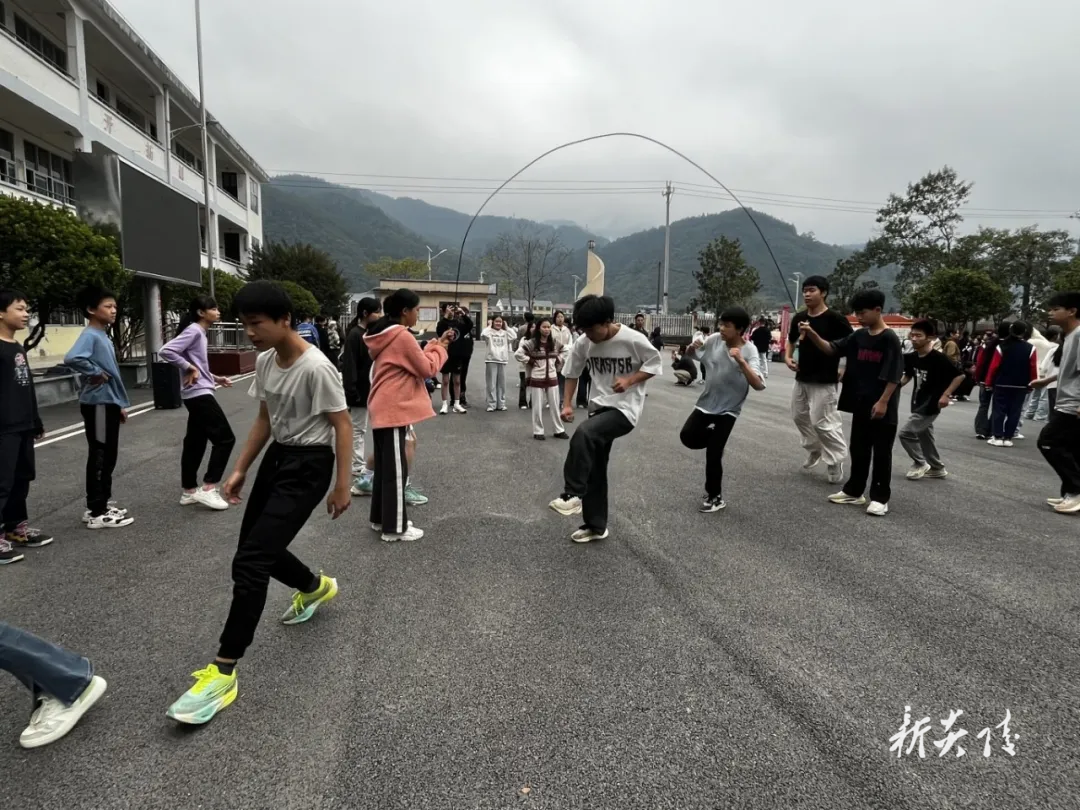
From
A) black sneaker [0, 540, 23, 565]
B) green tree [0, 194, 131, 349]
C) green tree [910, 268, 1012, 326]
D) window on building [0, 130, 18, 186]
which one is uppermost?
window on building [0, 130, 18, 186]

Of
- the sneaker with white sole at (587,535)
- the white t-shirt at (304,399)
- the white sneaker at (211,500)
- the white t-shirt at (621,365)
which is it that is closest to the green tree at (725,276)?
the white t-shirt at (621,365)

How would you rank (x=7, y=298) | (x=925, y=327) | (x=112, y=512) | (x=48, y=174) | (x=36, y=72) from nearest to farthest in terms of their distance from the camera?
1. (x=7, y=298)
2. (x=112, y=512)
3. (x=925, y=327)
4. (x=36, y=72)
5. (x=48, y=174)

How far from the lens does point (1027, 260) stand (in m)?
41.2

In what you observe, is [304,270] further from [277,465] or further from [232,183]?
[277,465]

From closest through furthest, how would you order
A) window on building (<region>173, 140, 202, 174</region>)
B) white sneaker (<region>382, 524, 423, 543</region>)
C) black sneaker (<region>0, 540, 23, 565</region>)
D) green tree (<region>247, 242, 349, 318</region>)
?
black sneaker (<region>0, 540, 23, 565</region>)
white sneaker (<region>382, 524, 423, 543</region>)
window on building (<region>173, 140, 202, 174</region>)
green tree (<region>247, 242, 349, 318</region>)

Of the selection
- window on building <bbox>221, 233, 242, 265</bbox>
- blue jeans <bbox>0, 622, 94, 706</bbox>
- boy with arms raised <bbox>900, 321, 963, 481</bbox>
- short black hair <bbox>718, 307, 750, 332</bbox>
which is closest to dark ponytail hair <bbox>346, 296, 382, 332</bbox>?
short black hair <bbox>718, 307, 750, 332</bbox>

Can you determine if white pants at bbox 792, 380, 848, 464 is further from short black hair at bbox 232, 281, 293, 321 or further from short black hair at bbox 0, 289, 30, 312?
short black hair at bbox 0, 289, 30, 312

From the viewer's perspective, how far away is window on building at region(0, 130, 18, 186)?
54.3 ft

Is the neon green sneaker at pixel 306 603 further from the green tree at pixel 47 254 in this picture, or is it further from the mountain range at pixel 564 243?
the mountain range at pixel 564 243

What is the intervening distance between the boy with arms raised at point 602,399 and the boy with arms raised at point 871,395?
6.63 feet

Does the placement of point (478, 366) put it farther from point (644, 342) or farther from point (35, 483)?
point (644, 342)

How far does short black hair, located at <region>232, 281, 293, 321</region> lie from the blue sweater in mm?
2747

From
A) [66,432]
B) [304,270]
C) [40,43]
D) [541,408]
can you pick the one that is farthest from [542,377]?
[304,270]

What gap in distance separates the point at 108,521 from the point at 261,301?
336 centimetres
